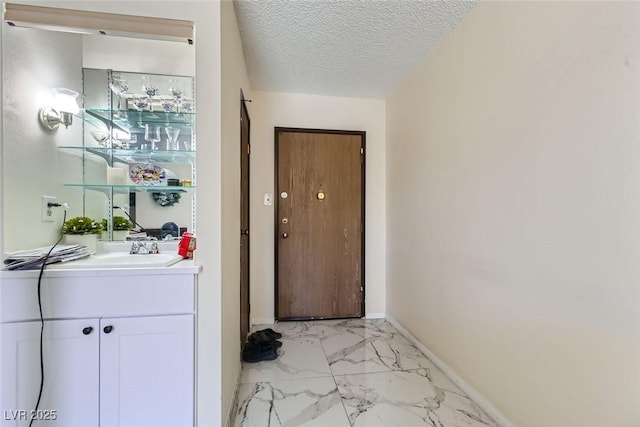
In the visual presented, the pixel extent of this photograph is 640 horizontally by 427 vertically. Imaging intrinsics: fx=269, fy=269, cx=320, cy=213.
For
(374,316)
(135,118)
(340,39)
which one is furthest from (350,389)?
(340,39)

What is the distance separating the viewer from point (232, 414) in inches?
58.4

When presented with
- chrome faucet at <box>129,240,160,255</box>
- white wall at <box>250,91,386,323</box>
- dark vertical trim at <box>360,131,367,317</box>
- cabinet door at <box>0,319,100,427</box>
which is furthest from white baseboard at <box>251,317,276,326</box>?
cabinet door at <box>0,319,100,427</box>

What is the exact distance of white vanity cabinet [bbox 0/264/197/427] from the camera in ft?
3.64

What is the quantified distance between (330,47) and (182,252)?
178cm

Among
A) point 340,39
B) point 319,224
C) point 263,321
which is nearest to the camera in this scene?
point 340,39

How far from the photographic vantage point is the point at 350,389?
68.8 inches

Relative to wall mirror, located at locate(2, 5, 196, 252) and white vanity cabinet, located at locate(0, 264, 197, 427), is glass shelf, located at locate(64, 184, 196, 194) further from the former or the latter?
white vanity cabinet, located at locate(0, 264, 197, 427)

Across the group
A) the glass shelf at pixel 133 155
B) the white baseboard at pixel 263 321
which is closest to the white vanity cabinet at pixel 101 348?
the glass shelf at pixel 133 155

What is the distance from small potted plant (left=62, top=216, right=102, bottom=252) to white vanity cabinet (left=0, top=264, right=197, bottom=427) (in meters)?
0.35

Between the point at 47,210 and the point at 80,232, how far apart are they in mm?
172

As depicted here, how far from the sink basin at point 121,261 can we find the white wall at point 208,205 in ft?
0.64

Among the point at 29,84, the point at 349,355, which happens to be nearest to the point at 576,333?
the point at 349,355

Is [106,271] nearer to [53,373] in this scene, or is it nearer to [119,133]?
[53,373]

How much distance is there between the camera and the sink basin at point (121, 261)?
1.17 meters
